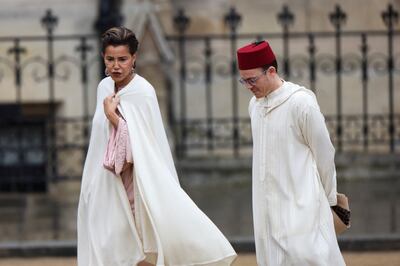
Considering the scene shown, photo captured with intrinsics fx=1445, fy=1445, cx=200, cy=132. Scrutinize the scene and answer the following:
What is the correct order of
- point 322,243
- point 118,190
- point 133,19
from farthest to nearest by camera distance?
1. point 133,19
2. point 118,190
3. point 322,243

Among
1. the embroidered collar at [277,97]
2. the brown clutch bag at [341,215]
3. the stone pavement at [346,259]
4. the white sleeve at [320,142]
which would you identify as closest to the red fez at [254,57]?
the embroidered collar at [277,97]

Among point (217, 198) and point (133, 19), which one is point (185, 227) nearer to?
point (217, 198)

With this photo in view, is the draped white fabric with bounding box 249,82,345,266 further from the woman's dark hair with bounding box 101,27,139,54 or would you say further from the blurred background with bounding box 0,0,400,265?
the blurred background with bounding box 0,0,400,265

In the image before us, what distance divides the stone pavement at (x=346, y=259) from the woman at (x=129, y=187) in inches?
111

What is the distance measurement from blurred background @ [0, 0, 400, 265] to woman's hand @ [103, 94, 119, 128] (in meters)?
6.33

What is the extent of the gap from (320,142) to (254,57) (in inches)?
21.8

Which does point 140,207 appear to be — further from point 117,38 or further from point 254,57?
point 254,57

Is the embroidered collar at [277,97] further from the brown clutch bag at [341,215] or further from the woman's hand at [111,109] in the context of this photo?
the woman's hand at [111,109]

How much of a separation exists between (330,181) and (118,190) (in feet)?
4.57

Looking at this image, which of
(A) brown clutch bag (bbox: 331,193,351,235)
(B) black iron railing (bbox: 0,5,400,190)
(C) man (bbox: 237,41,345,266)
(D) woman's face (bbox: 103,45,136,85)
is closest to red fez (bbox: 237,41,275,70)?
(C) man (bbox: 237,41,345,266)

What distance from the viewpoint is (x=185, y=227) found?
8367 millimetres

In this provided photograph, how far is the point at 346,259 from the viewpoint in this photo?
37.0 feet

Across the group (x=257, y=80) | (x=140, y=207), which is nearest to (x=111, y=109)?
(x=140, y=207)

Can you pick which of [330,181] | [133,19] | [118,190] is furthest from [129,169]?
[133,19]
